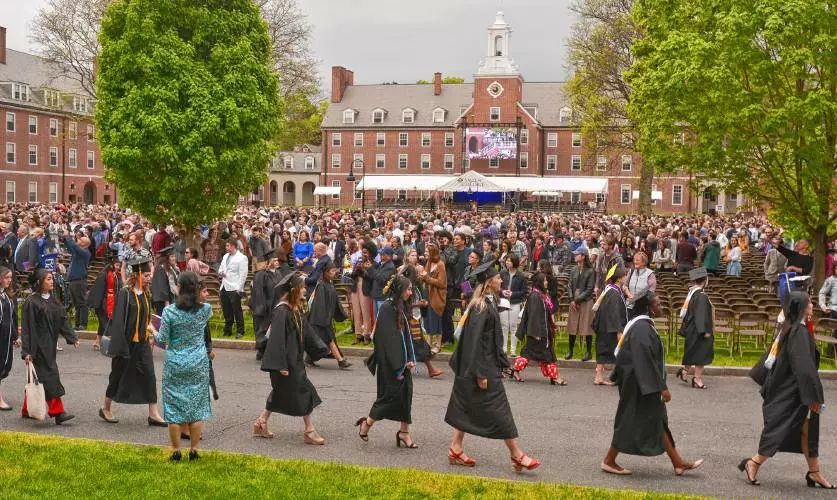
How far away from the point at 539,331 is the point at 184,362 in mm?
5951

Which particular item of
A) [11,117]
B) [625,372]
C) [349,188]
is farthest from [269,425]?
[349,188]

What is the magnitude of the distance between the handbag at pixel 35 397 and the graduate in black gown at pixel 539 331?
6520mm

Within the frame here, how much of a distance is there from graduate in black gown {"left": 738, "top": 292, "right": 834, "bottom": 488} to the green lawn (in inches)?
45.5

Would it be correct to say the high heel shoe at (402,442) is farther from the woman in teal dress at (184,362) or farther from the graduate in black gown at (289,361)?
the woman in teal dress at (184,362)

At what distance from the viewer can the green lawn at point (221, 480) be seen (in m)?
7.32

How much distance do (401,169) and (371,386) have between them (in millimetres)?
73371

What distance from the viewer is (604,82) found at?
4478 cm

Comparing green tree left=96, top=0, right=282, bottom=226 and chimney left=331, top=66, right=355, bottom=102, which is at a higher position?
chimney left=331, top=66, right=355, bottom=102

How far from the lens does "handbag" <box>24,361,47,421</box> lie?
9586 millimetres

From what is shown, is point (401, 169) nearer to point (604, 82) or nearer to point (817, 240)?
point (604, 82)

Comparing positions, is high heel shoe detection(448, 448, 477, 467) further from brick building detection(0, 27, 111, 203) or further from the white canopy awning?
the white canopy awning

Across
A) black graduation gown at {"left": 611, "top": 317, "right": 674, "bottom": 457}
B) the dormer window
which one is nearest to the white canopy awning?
the dormer window

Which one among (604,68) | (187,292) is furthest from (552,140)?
(187,292)

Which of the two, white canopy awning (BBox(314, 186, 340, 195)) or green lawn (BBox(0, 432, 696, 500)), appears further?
white canopy awning (BBox(314, 186, 340, 195))
